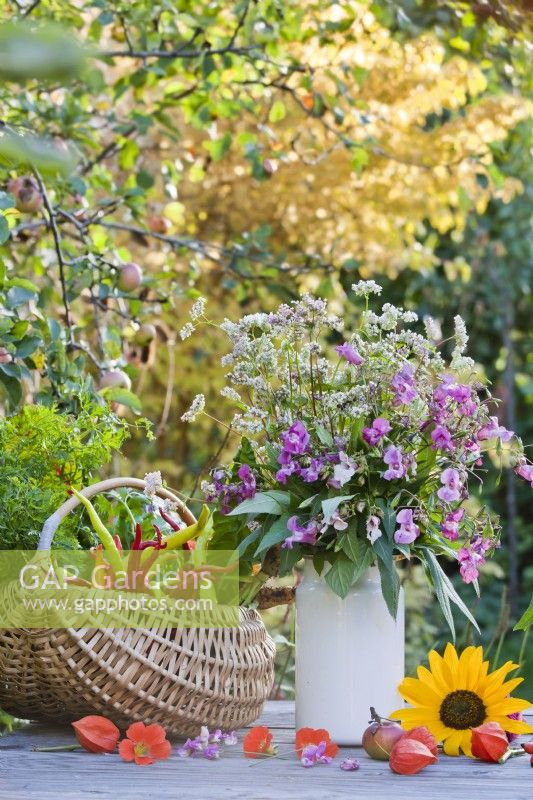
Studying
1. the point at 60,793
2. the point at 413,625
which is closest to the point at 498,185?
the point at 413,625

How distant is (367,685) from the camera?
91cm

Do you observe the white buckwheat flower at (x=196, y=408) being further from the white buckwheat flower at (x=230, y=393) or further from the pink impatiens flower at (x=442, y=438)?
the pink impatiens flower at (x=442, y=438)

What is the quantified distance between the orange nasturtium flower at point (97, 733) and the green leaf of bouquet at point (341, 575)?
23cm

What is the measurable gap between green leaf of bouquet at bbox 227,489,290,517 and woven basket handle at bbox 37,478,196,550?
12cm

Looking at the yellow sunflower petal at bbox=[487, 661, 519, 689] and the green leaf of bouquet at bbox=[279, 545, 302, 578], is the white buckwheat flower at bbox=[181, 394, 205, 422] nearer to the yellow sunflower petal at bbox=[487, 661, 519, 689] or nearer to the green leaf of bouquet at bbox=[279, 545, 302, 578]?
the green leaf of bouquet at bbox=[279, 545, 302, 578]

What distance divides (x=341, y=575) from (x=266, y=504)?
0.10 m

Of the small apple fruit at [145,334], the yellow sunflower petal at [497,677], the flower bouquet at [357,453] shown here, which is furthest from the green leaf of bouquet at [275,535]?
the small apple fruit at [145,334]

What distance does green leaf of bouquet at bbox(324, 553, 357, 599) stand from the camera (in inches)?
35.0

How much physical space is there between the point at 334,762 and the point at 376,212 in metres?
2.28

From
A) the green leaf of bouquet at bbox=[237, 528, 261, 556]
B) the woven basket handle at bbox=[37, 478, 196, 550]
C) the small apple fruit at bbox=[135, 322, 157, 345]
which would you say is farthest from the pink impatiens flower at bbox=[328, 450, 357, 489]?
the small apple fruit at bbox=[135, 322, 157, 345]

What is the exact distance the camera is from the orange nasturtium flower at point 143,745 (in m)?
0.85

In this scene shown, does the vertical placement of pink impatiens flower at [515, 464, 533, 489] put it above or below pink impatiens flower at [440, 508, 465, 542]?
above

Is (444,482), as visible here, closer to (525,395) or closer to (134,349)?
(134,349)

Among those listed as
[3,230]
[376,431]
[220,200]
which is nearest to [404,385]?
[376,431]
